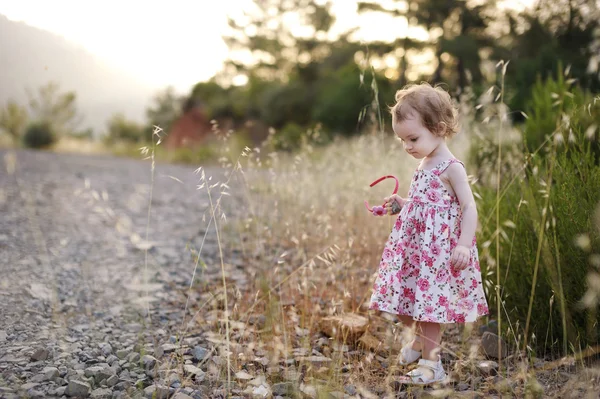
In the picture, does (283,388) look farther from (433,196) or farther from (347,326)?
(433,196)

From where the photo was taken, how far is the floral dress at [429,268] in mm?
2141

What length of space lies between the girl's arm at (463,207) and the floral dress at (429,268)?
48 millimetres

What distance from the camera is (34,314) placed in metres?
2.68

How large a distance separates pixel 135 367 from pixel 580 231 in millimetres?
2113

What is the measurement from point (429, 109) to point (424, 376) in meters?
1.16

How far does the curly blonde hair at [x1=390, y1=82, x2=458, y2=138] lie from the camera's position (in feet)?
7.06

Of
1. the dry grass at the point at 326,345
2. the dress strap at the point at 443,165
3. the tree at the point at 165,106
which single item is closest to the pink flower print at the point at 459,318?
the dry grass at the point at 326,345

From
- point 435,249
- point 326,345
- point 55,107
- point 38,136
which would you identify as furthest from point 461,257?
point 55,107

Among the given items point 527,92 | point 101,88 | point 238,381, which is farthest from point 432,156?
point 101,88

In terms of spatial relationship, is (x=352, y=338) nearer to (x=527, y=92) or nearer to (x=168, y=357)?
(x=168, y=357)

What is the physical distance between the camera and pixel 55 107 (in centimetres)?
1988

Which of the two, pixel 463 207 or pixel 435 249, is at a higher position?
pixel 463 207

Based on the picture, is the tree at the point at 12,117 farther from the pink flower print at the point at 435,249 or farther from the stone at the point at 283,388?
the pink flower print at the point at 435,249

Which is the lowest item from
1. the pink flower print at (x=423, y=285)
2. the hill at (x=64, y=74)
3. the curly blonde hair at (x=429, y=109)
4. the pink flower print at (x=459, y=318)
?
the pink flower print at (x=459, y=318)
